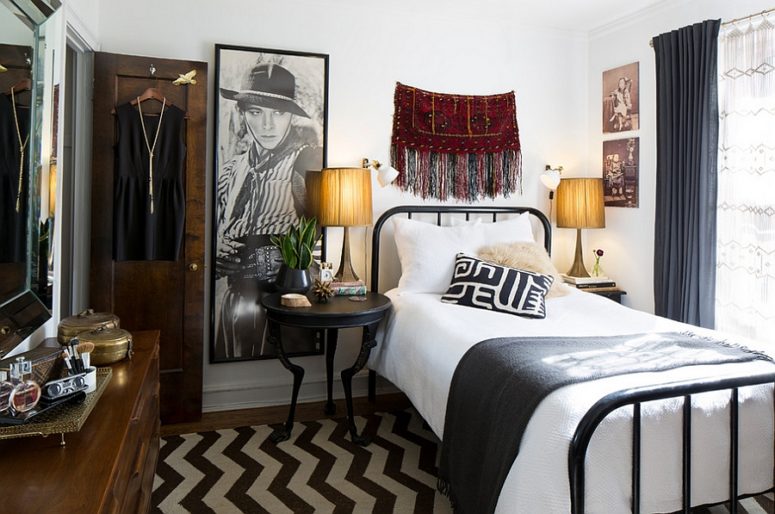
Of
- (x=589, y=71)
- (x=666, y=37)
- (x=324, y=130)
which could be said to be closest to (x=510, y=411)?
(x=324, y=130)

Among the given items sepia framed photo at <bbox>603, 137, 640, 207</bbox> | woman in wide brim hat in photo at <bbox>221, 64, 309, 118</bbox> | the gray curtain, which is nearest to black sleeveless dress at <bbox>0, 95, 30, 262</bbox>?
woman in wide brim hat in photo at <bbox>221, 64, 309, 118</bbox>

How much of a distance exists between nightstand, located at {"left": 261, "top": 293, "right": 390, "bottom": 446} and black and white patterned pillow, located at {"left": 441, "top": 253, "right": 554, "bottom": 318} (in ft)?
1.36

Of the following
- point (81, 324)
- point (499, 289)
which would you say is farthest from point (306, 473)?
point (499, 289)

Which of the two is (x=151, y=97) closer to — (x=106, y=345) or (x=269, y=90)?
(x=269, y=90)

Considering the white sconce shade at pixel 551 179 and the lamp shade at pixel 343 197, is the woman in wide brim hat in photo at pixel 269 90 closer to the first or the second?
the lamp shade at pixel 343 197

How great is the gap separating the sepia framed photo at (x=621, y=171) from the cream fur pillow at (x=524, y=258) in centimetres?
90

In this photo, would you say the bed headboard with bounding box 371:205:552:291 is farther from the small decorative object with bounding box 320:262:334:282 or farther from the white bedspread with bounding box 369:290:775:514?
the white bedspread with bounding box 369:290:775:514

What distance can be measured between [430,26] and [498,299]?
75.6 inches

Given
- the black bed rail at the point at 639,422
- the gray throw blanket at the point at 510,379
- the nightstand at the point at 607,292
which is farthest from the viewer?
the nightstand at the point at 607,292

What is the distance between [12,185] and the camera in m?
1.38

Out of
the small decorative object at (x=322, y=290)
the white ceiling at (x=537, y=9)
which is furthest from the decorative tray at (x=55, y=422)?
the white ceiling at (x=537, y=9)

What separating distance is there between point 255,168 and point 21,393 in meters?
2.24

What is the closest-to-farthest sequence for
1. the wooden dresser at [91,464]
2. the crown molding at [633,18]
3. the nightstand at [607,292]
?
1. the wooden dresser at [91,464]
2. the crown molding at [633,18]
3. the nightstand at [607,292]

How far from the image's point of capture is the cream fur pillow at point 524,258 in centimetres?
312
